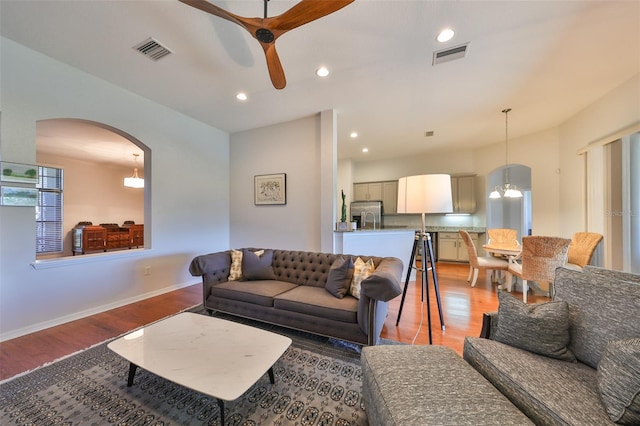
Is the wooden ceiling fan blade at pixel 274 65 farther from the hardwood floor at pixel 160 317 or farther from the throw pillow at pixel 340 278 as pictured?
the hardwood floor at pixel 160 317

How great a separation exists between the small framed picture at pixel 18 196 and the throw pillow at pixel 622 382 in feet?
14.8

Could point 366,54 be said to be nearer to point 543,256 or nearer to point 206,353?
point 206,353

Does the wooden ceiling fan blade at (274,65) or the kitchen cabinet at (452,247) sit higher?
the wooden ceiling fan blade at (274,65)

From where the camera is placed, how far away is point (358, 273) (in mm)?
2342

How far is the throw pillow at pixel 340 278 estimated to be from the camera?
2340mm

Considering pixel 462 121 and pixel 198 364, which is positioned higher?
pixel 462 121

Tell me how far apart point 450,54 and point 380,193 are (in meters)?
4.64

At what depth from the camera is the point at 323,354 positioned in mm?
2043

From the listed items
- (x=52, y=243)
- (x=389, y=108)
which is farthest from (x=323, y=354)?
(x=52, y=243)

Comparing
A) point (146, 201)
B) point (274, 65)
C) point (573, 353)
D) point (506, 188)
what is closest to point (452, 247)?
point (506, 188)

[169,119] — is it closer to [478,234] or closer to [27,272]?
[27,272]

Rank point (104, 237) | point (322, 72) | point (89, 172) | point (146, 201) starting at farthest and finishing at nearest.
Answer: point (89, 172) → point (104, 237) → point (146, 201) → point (322, 72)

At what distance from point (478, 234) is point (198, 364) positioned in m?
6.53

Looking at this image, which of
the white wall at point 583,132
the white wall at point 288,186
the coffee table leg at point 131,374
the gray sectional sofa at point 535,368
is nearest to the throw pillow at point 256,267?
the white wall at point 288,186
